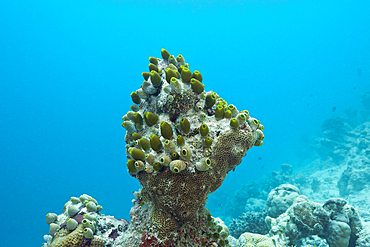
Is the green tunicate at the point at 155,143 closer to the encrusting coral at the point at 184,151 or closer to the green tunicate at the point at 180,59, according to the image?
the encrusting coral at the point at 184,151

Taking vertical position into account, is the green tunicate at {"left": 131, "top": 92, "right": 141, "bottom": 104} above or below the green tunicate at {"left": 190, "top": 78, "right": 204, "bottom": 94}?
below

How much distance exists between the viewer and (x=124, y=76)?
119125 mm

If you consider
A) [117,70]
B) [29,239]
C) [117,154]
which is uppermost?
[117,70]

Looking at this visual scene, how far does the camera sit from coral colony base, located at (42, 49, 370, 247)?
97.0 inches

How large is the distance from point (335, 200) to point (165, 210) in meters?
6.17

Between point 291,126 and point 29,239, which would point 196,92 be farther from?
point 291,126

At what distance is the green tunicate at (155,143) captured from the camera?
2.41 meters

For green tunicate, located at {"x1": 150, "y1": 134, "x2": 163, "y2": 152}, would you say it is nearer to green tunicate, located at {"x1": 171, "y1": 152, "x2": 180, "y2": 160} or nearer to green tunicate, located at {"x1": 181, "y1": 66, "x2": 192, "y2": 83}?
green tunicate, located at {"x1": 171, "y1": 152, "x2": 180, "y2": 160}

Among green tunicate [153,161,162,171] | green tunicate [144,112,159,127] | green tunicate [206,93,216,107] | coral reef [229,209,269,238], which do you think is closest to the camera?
green tunicate [153,161,162,171]

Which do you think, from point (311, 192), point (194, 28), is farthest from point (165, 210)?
point (194, 28)

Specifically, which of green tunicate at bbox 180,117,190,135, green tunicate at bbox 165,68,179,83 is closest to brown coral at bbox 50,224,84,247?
green tunicate at bbox 180,117,190,135

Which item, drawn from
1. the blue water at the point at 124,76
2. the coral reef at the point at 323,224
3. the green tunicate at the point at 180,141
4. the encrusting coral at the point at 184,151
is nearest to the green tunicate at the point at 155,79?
the encrusting coral at the point at 184,151

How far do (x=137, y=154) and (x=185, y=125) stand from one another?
0.75m

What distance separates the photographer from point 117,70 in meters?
Answer: 116
